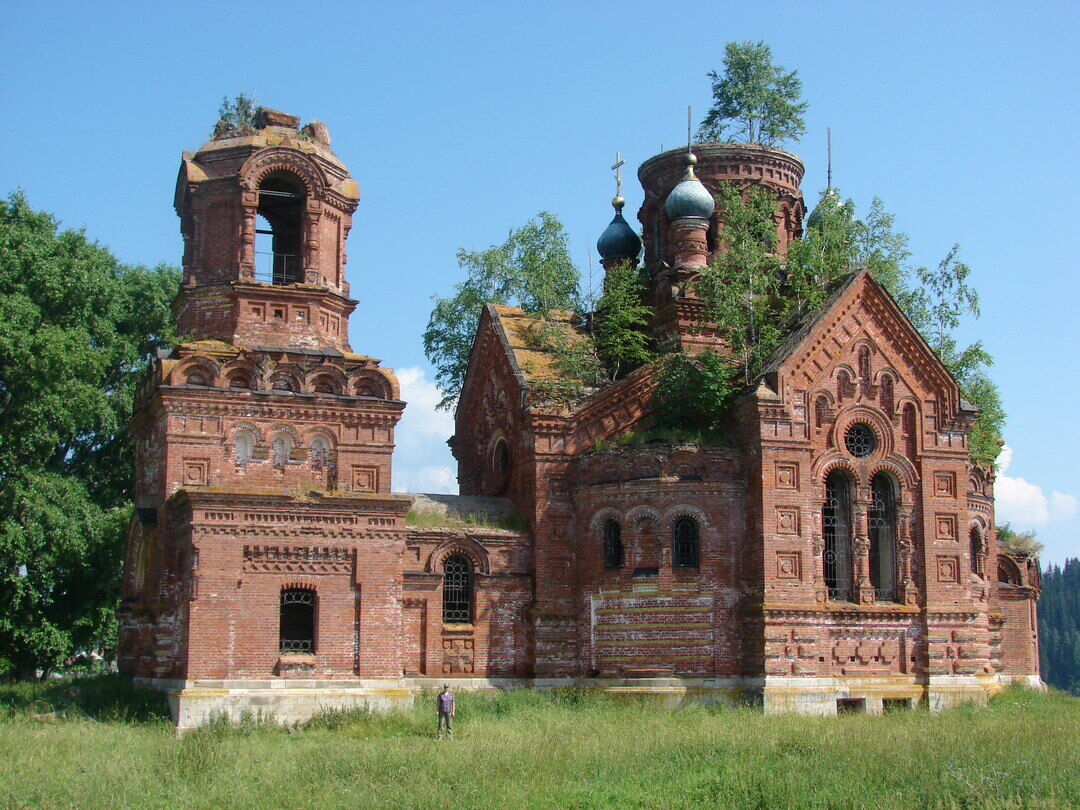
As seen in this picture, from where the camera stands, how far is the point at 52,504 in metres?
26.3

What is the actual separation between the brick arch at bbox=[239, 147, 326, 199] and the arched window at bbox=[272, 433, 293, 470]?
439 cm

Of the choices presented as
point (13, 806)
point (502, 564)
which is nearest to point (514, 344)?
point (502, 564)

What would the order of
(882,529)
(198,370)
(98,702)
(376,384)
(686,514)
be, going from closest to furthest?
(98,702)
(198,370)
(376,384)
(686,514)
(882,529)

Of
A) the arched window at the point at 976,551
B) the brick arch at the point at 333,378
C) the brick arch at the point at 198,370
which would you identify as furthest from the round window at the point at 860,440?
the brick arch at the point at 198,370

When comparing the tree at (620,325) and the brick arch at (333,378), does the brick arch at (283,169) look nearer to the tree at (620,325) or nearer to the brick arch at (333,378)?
the brick arch at (333,378)

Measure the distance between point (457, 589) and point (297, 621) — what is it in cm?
322

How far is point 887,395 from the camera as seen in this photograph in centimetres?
2419

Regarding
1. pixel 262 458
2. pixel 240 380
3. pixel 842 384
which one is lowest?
pixel 262 458

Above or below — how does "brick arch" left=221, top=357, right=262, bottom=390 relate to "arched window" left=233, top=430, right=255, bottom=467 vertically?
above

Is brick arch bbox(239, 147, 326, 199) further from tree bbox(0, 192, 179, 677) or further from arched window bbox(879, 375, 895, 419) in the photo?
arched window bbox(879, 375, 895, 419)

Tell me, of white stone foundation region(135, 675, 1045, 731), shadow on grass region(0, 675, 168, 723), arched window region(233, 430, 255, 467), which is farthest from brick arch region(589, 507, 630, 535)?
shadow on grass region(0, 675, 168, 723)

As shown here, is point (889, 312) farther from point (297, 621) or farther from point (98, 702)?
point (98, 702)

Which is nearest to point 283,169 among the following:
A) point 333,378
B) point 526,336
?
point 333,378

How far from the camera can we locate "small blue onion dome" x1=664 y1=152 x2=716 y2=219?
27552mm
